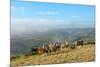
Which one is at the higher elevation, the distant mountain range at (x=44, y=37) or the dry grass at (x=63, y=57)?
the distant mountain range at (x=44, y=37)

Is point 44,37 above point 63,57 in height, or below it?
above

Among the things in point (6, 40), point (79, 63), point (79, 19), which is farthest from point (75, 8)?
point (6, 40)

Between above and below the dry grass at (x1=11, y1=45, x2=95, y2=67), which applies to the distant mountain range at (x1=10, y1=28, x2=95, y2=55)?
above

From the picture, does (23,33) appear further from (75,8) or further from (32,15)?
(75,8)
